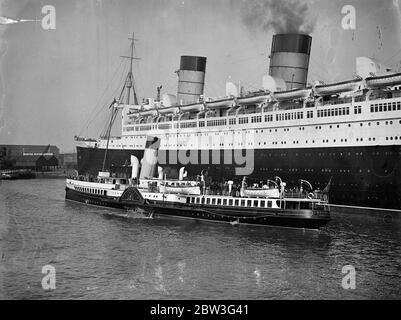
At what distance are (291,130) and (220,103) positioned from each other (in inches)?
482

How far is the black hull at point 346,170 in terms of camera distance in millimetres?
36281

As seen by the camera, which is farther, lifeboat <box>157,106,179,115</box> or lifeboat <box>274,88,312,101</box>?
lifeboat <box>157,106,179,115</box>

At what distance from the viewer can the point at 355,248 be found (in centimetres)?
2558

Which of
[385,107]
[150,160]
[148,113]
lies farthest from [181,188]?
[148,113]

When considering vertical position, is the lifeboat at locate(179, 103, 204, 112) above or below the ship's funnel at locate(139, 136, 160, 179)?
above

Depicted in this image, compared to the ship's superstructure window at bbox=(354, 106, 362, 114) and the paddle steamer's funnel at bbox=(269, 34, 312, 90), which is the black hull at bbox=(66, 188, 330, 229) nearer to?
the ship's superstructure window at bbox=(354, 106, 362, 114)

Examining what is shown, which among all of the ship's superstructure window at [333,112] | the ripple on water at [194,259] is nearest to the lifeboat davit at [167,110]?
the ship's superstructure window at [333,112]

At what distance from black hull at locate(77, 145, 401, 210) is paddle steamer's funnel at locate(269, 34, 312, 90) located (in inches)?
371

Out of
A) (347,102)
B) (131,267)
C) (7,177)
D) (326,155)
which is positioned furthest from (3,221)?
(7,177)

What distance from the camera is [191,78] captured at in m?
66.2

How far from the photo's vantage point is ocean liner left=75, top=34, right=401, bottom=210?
3747 centimetres

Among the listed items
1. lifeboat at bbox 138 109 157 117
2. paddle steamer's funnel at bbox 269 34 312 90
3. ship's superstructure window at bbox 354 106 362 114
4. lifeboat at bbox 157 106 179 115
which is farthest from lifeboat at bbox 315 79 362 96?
lifeboat at bbox 138 109 157 117
